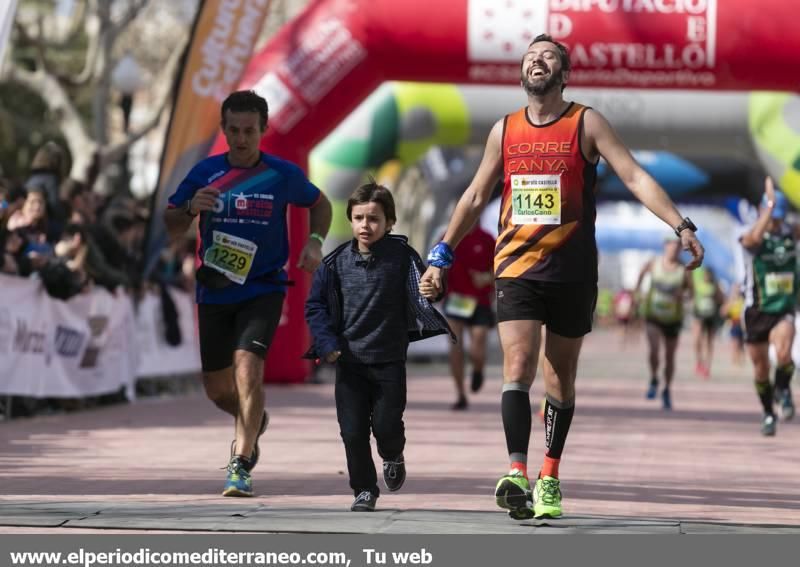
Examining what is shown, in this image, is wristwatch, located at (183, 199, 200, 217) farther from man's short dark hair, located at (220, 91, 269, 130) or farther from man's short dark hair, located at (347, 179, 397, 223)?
man's short dark hair, located at (347, 179, 397, 223)

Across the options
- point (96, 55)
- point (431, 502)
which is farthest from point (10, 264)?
point (96, 55)

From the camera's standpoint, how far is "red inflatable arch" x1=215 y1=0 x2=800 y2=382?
1669 cm

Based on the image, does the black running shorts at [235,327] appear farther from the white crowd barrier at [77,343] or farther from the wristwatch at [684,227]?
the white crowd barrier at [77,343]

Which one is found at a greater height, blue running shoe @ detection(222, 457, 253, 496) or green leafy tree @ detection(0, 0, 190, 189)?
green leafy tree @ detection(0, 0, 190, 189)

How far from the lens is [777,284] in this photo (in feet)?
46.9

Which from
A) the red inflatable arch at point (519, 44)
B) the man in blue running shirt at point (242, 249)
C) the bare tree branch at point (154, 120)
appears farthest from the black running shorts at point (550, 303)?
the bare tree branch at point (154, 120)

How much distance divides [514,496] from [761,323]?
7253 mm

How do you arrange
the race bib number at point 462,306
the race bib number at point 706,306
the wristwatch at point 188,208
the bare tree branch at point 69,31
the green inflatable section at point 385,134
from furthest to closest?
the race bib number at point 706,306 → the bare tree branch at point 69,31 → the green inflatable section at point 385,134 → the race bib number at point 462,306 → the wristwatch at point 188,208

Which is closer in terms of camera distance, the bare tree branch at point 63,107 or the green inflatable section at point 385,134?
the green inflatable section at point 385,134

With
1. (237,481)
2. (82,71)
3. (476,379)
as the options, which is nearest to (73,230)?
(476,379)

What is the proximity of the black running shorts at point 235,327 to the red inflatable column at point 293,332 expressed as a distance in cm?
1003

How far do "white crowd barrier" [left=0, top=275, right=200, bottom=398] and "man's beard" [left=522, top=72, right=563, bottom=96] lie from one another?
6.82 metres

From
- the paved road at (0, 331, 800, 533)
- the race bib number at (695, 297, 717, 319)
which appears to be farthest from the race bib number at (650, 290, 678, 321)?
the race bib number at (695, 297, 717, 319)

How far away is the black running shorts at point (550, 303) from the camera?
774 centimetres
